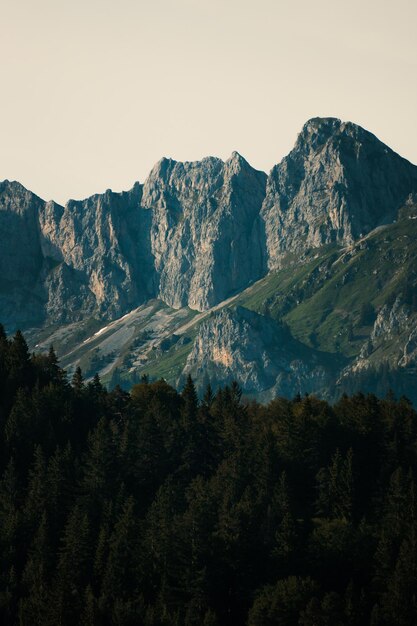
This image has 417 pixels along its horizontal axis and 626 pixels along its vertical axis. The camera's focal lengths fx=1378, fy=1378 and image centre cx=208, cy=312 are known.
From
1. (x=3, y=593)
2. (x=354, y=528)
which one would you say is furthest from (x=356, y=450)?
(x=3, y=593)

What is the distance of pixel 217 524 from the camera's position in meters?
165

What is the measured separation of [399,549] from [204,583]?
22.4m

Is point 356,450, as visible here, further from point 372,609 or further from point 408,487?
point 372,609

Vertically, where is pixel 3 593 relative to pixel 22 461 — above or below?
below

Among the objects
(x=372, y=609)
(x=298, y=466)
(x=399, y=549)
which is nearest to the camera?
(x=372, y=609)

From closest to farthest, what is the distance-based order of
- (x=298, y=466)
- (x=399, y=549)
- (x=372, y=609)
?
(x=372, y=609) → (x=399, y=549) → (x=298, y=466)

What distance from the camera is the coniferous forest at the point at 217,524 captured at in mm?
148500

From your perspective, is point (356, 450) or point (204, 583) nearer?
point (204, 583)

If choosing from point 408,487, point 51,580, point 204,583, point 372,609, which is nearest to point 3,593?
point 51,580

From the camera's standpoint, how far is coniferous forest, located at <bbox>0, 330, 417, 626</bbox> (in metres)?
148

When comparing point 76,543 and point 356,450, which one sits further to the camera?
Answer: point 356,450

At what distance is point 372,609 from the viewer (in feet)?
479

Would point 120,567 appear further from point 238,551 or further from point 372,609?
point 372,609

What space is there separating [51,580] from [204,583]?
17722 millimetres
